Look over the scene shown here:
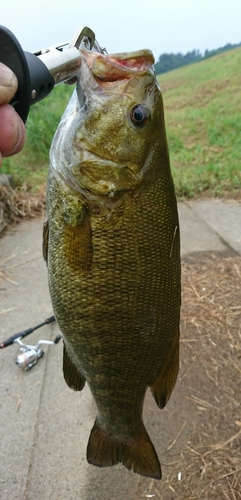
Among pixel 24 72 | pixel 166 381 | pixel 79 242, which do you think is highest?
pixel 24 72

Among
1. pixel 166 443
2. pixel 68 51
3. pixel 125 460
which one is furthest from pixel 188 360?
pixel 68 51

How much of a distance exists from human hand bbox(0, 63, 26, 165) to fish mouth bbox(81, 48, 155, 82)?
311 millimetres

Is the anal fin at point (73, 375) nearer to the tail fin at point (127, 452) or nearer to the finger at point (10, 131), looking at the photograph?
the tail fin at point (127, 452)

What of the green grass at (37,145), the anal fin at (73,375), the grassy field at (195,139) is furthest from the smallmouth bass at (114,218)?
the green grass at (37,145)

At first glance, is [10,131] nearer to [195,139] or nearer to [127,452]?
[127,452]

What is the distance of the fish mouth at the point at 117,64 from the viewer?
114 cm

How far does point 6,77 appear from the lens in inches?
34.1

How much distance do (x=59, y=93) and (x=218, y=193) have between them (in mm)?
5229

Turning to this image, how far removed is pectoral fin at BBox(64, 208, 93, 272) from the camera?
122 cm

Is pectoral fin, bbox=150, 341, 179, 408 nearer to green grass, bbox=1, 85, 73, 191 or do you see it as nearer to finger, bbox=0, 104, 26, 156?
finger, bbox=0, 104, 26, 156

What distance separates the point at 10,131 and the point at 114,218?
401mm

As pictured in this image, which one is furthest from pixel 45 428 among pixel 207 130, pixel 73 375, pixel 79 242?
pixel 207 130

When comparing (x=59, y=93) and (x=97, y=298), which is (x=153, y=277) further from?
(x=59, y=93)

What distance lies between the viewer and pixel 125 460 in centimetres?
157
